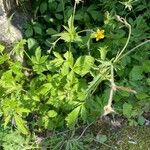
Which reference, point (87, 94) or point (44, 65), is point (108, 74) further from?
point (44, 65)

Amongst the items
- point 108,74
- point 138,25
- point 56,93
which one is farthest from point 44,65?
point 138,25

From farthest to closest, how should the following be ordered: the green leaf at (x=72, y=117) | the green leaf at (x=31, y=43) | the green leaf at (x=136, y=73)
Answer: the green leaf at (x=31, y=43), the green leaf at (x=136, y=73), the green leaf at (x=72, y=117)

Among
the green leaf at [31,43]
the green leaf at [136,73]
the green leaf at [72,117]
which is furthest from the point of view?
the green leaf at [31,43]

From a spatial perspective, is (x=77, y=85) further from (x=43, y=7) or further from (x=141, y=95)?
(x=43, y=7)

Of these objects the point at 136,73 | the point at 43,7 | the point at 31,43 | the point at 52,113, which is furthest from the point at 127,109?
the point at 43,7

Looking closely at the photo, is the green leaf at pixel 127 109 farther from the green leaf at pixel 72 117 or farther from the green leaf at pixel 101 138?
the green leaf at pixel 72 117

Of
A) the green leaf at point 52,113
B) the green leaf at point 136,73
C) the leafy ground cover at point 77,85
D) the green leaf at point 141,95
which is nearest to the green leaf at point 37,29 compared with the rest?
the leafy ground cover at point 77,85

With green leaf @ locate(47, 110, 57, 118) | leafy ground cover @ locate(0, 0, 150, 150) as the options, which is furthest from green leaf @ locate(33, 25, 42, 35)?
green leaf @ locate(47, 110, 57, 118)

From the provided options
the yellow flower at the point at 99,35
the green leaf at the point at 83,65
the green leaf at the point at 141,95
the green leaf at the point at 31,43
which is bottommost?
the green leaf at the point at 141,95
